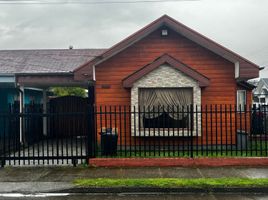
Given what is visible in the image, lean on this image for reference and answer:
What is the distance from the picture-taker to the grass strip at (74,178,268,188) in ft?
25.2

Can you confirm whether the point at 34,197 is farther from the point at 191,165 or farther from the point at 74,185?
the point at 191,165

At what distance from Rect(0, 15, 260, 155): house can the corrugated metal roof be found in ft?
9.36

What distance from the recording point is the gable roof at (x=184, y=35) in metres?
12.4

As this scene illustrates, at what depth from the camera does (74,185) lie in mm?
7918

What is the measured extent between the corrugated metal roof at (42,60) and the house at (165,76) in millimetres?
2852

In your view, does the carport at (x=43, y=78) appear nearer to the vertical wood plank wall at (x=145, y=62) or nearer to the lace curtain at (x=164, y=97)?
the vertical wood plank wall at (x=145, y=62)

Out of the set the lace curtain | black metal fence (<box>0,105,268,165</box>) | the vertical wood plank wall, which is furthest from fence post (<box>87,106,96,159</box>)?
the lace curtain

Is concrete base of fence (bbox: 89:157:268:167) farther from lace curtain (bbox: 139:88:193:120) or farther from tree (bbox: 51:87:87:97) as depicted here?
tree (bbox: 51:87:87:97)

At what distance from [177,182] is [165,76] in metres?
5.48

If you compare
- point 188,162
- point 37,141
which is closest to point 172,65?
point 188,162

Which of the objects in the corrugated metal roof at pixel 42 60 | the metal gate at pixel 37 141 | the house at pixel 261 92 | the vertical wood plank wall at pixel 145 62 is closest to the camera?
the metal gate at pixel 37 141

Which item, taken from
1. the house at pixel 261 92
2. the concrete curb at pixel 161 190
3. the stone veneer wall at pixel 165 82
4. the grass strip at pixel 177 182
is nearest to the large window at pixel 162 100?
the stone veneer wall at pixel 165 82

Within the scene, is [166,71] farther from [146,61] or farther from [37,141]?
[37,141]

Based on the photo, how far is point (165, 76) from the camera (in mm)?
12648
